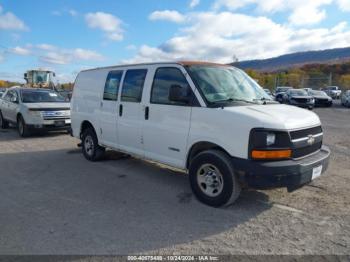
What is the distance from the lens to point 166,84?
5297mm

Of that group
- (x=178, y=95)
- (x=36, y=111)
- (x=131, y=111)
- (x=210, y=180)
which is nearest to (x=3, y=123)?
(x=36, y=111)

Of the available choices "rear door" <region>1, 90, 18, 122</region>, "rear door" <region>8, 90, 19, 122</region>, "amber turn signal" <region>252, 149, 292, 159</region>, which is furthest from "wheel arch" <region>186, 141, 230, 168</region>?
"rear door" <region>1, 90, 18, 122</region>

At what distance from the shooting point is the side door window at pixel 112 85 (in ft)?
21.1

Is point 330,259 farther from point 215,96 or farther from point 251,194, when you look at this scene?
point 215,96

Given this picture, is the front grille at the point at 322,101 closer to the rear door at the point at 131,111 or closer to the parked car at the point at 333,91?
the parked car at the point at 333,91

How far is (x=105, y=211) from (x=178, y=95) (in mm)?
1967

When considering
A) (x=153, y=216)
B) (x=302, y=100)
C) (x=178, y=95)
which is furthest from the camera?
(x=302, y=100)

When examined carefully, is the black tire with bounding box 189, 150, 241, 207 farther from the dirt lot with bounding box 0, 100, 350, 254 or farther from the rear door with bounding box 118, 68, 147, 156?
the rear door with bounding box 118, 68, 147, 156

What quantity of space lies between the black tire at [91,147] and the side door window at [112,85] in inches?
43.0

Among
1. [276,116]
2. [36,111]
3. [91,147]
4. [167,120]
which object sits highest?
[276,116]

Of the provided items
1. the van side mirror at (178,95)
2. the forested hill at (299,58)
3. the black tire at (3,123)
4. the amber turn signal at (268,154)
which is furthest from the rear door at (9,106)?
the forested hill at (299,58)

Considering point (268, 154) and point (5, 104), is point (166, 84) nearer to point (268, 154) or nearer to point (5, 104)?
point (268, 154)

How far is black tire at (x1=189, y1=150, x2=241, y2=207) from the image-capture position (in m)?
4.34

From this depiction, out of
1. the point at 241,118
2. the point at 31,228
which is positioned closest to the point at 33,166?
the point at 31,228
